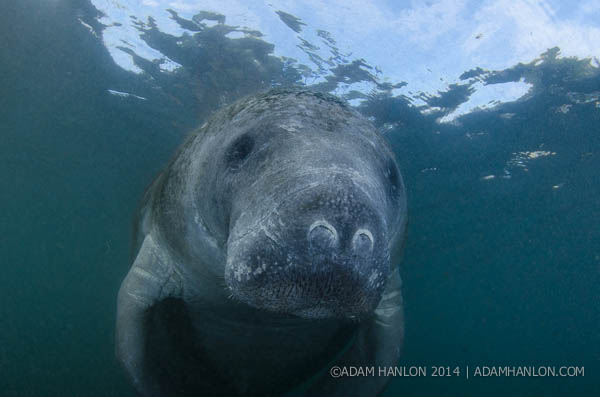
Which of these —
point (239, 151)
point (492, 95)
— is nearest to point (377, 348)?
point (239, 151)

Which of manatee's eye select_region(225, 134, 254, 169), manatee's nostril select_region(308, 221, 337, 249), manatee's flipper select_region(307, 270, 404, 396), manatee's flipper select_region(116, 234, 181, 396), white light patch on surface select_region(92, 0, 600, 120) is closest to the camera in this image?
manatee's nostril select_region(308, 221, 337, 249)

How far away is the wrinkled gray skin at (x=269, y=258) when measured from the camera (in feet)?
5.55

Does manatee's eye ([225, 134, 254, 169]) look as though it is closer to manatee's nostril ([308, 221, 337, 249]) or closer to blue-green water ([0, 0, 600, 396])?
manatee's nostril ([308, 221, 337, 249])

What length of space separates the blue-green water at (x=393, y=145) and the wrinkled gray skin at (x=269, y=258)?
720 cm

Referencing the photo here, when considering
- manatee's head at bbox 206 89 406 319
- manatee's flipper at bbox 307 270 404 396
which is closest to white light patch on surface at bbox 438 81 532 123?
manatee's flipper at bbox 307 270 404 396

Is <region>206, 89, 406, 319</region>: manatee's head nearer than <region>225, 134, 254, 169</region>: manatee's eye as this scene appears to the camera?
Yes

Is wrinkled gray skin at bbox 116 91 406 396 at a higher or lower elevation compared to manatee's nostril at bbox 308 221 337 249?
lower

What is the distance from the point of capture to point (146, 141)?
1661cm

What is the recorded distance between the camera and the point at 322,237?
5.26 feet

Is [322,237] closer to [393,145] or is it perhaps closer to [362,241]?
[362,241]

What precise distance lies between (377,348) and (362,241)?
2587 mm

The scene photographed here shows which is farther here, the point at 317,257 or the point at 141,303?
the point at 141,303

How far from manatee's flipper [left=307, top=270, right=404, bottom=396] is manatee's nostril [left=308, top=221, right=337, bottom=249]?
2.36 m

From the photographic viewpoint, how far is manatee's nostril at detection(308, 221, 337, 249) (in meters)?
1.60
